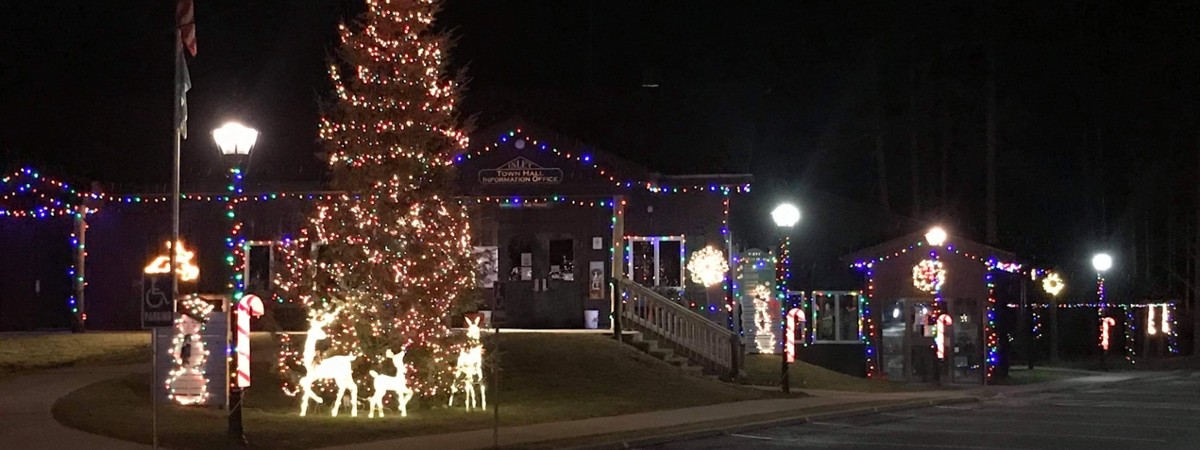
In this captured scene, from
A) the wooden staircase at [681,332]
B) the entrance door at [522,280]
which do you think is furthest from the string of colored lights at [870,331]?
the entrance door at [522,280]

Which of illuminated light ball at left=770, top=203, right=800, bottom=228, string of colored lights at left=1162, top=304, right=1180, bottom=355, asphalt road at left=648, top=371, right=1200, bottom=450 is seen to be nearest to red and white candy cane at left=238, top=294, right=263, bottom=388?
asphalt road at left=648, top=371, right=1200, bottom=450

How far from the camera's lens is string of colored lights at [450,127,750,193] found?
2939cm

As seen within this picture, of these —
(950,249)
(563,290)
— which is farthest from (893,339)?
(563,290)

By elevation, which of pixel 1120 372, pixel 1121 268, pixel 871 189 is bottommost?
pixel 1120 372

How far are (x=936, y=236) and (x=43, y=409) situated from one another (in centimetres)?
2043

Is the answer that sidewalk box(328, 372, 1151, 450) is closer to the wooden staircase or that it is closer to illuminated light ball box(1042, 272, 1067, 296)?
the wooden staircase

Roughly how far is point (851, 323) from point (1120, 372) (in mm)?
8958

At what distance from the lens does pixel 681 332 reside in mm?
26922

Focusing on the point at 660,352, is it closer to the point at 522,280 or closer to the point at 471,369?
the point at 522,280

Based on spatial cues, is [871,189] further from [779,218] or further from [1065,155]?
[779,218]

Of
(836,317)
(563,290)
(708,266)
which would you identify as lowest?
(836,317)

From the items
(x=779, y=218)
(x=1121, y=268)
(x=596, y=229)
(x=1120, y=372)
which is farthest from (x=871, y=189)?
(x=779, y=218)

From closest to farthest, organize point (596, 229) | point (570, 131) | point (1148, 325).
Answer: point (596, 229) → point (570, 131) → point (1148, 325)

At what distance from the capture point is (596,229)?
2980cm
